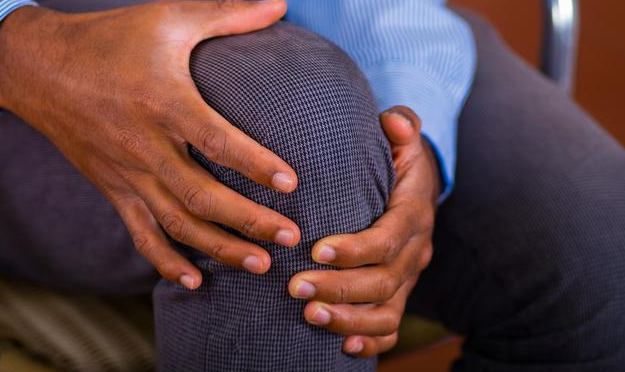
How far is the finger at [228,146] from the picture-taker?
391mm

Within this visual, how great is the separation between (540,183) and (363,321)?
0.23m

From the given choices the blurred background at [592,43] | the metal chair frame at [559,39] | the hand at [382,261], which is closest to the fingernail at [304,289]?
the hand at [382,261]

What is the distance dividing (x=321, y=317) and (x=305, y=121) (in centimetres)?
12

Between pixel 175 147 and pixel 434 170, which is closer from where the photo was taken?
pixel 175 147

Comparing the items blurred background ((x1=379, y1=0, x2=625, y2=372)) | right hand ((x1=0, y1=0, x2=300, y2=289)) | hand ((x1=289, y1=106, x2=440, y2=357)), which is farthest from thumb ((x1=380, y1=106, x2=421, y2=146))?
blurred background ((x1=379, y1=0, x2=625, y2=372))

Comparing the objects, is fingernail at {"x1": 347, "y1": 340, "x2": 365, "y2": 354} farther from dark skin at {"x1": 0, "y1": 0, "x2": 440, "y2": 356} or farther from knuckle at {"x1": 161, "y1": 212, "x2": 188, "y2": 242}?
knuckle at {"x1": 161, "y1": 212, "x2": 188, "y2": 242}

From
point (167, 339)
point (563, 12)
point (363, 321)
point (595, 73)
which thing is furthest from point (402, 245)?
point (595, 73)

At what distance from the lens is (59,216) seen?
54 cm

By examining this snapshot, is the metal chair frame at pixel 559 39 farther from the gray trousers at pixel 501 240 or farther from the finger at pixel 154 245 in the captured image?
the finger at pixel 154 245

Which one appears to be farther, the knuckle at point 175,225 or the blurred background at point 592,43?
the blurred background at point 592,43

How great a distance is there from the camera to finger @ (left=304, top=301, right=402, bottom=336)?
16.6 inches

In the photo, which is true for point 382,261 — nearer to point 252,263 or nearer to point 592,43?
point 252,263

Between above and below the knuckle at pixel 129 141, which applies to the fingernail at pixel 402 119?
below

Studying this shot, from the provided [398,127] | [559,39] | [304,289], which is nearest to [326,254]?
[304,289]
